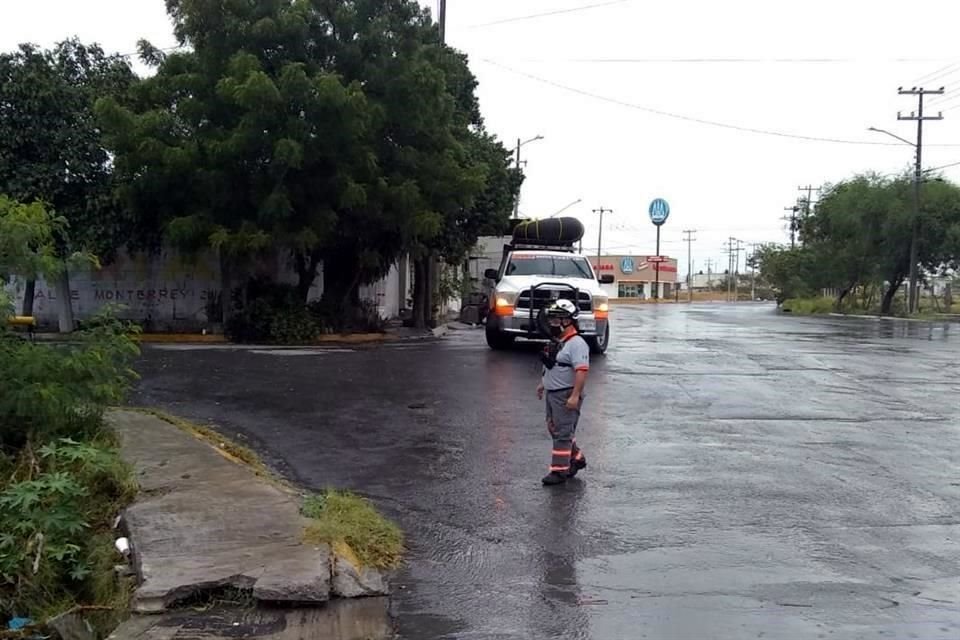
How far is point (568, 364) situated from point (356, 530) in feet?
7.90

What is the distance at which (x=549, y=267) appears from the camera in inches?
734

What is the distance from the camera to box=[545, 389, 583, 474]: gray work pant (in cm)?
749

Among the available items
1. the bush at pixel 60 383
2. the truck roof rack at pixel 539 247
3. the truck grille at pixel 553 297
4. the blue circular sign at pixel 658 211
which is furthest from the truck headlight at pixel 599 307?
the blue circular sign at pixel 658 211

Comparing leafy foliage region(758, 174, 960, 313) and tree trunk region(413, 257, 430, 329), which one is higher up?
leafy foliage region(758, 174, 960, 313)

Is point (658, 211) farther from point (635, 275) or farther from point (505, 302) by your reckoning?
point (505, 302)

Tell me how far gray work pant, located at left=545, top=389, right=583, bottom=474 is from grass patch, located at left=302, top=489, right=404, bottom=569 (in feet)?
5.48

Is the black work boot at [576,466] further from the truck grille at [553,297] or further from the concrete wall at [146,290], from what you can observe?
the concrete wall at [146,290]

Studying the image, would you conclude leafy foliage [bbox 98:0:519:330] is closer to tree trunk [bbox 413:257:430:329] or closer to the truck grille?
the truck grille

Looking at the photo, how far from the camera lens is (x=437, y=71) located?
1995cm

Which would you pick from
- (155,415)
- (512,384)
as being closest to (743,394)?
(512,384)

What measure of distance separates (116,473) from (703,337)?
19992 millimetres

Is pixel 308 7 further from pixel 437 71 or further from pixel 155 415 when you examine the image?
pixel 155 415

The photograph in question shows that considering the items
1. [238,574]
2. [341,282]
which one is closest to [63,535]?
[238,574]

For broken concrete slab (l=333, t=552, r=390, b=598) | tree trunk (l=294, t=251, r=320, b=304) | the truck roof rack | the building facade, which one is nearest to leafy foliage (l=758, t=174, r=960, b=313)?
the truck roof rack
